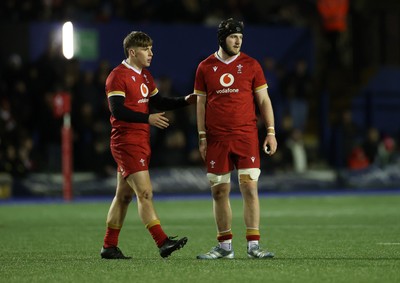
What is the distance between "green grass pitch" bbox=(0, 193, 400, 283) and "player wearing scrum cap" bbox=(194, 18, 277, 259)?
1.61ft

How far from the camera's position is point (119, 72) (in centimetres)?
1009

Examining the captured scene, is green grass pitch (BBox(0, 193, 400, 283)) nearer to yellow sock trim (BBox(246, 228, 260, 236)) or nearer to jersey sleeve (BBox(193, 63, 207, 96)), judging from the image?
yellow sock trim (BBox(246, 228, 260, 236))

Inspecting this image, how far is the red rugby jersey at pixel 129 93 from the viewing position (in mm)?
10047

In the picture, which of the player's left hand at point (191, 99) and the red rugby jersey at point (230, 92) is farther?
the player's left hand at point (191, 99)

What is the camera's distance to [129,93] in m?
10.1

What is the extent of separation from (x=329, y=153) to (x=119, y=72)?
57.4ft

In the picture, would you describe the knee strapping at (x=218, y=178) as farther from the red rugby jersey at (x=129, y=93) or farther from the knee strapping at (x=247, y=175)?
the red rugby jersey at (x=129, y=93)

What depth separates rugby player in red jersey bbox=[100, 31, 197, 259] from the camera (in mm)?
9898

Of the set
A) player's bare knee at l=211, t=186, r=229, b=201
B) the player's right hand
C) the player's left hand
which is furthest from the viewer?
the player's left hand

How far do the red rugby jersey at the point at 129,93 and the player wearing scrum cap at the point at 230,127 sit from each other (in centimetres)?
53

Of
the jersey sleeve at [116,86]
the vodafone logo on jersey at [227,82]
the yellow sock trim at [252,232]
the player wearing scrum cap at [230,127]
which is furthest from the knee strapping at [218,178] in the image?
the jersey sleeve at [116,86]

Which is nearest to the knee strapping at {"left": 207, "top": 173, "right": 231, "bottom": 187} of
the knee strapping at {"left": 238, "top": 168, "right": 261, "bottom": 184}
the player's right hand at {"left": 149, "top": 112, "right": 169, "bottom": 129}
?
the knee strapping at {"left": 238, "top": 168, "right": 261, "bottom": 184}

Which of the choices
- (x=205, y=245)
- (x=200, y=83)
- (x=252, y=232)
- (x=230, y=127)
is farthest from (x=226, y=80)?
(x=205, y=245)

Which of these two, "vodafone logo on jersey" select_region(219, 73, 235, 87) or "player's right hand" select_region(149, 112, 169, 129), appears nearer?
"player's right hand" select_region(149, 112, 169, 129)
